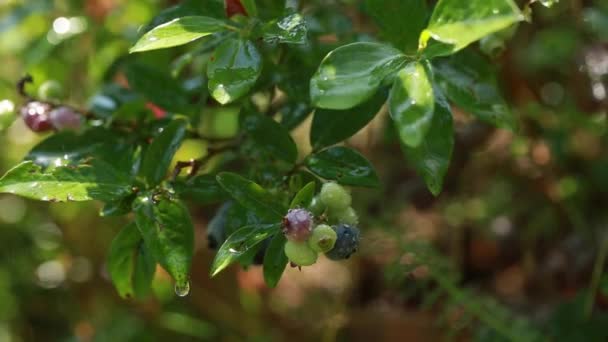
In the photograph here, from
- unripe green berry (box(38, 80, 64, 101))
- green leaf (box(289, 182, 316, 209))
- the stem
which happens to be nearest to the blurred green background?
the stem

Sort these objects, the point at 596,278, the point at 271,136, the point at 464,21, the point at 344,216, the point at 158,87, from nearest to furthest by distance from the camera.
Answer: the point at 464,21, the point at 344,216, the point at 271,136, the point at 158,87, the point at 596,278

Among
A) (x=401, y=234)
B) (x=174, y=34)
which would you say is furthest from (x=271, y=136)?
(x=401, y=234)

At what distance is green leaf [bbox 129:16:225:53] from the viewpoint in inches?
23.6

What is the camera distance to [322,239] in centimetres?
59

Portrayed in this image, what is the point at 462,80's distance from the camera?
0.75 metres

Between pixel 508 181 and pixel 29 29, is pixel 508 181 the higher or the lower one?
the lower one

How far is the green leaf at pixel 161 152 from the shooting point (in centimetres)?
71

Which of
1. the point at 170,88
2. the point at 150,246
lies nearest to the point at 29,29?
the point at 170,88

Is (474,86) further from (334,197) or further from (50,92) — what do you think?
(50,92)

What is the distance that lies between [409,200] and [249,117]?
68 cm

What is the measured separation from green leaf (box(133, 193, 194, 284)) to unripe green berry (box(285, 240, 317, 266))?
9 centimetres

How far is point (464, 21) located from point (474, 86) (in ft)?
0.76

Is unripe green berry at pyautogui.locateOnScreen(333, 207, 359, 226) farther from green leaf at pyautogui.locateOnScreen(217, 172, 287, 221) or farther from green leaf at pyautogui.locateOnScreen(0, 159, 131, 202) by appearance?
green leaf at pyautogui.locateOnScreen(0, 159, 131, 202)

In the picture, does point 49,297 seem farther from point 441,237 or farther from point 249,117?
point 249,117
